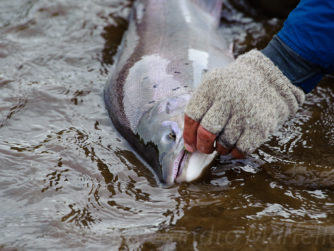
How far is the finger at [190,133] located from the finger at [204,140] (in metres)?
0.05

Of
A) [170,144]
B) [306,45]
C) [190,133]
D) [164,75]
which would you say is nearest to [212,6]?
[164,75]

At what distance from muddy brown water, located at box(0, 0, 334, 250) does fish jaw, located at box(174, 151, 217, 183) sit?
54 mm

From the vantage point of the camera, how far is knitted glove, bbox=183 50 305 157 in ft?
7.61

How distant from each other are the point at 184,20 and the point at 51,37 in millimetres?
1489

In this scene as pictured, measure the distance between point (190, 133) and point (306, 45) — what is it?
0.80 metres

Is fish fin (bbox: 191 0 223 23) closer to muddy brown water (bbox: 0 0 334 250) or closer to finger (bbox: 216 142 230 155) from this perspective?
muddy brown water (bbox: 0 0 334 250)

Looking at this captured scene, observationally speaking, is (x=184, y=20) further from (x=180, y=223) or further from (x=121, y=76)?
(x=180, y=223)

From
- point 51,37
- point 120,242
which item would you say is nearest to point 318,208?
point 120,242

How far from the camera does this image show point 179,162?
278 cm

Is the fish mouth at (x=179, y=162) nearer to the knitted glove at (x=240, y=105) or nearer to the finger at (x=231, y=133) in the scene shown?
the knitted glove at (x=240, y=105)

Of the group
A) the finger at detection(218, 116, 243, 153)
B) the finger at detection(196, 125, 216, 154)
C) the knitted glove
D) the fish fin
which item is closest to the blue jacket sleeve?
the knitted glove

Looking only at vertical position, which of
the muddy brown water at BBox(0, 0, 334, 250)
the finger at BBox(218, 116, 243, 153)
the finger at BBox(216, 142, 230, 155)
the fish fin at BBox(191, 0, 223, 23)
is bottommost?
the muddy brown water at BBox(0, 0, 334, 250)

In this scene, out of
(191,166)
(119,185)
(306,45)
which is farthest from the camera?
(119,185)

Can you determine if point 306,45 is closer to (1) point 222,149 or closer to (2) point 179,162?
(1) point 222,149
